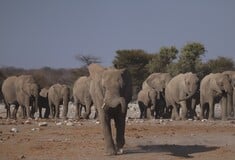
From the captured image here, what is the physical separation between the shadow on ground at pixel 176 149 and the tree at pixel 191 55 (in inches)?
1523

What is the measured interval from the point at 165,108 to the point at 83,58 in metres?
27.7

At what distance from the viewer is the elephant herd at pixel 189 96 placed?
3081cm

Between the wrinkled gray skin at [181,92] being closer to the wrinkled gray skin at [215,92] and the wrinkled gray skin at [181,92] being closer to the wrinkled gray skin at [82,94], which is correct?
the wrinkled gray skin at [215,92]

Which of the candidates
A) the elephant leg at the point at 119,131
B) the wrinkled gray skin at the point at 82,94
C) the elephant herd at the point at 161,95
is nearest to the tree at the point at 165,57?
the elephant herd at the point at 161,95

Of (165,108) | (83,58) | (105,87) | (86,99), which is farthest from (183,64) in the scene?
(105,87)

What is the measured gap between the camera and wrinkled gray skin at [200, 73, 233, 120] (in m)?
30.5

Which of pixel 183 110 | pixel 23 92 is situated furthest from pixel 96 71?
pixel 23 92

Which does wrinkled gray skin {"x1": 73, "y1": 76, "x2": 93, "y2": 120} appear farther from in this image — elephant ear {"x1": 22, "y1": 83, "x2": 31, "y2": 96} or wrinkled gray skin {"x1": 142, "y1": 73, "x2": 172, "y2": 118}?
wrinkled gray skin {"x1": 142, "y1": 73, "x2": 172, "y2": 118}

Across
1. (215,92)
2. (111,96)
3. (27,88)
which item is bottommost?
(111,96)

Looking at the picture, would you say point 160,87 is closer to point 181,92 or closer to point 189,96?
point 181,92

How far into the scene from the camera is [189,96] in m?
31.8

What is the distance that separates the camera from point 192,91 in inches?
1249

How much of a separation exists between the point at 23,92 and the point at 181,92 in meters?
9.30

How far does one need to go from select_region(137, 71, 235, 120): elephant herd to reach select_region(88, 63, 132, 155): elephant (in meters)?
14.5
